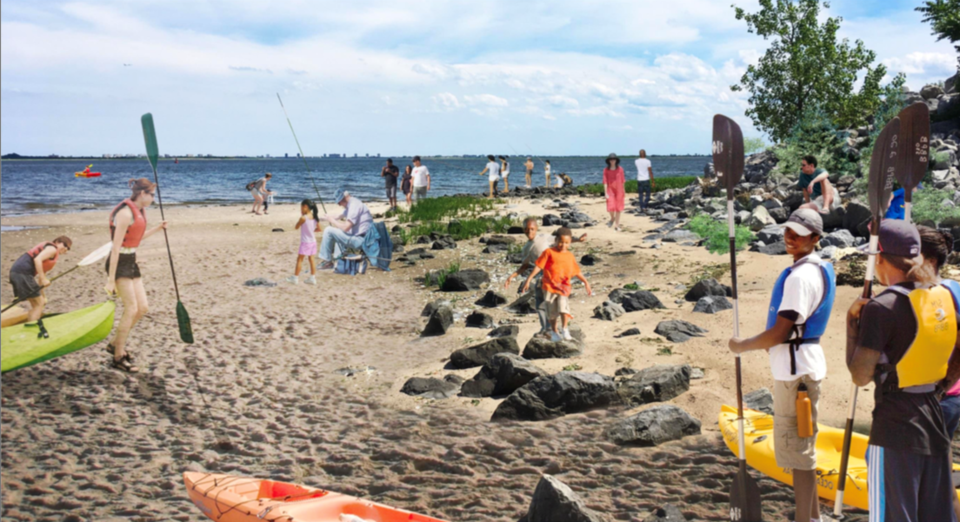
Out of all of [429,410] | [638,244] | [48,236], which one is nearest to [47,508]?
[429,410]

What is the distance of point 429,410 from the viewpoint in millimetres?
8266

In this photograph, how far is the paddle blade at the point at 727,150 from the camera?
5.27 m

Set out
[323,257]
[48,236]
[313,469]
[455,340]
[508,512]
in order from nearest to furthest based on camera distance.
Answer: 1. [508,512]
2. [313,469]
3. [455,340]
4. [323,257]
5. [48,236]

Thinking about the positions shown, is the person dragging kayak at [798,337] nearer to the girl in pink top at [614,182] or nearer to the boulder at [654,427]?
the boulder at [654,427]

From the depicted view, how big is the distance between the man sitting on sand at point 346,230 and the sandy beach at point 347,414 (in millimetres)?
910

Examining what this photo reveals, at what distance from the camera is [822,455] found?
19.9 feet

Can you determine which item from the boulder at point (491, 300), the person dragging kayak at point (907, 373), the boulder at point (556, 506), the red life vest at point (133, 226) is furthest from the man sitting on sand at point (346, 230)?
the person dragging kayak at point (907, 373)

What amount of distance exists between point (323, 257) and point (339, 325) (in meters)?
2.32

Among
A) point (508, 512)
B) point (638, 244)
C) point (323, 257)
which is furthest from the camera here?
point (638, 244)

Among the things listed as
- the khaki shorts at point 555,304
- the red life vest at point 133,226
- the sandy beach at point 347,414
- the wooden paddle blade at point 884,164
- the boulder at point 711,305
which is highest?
the wooden paddle blade at point 884,164

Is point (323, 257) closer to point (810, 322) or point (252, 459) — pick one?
point (252, 459)

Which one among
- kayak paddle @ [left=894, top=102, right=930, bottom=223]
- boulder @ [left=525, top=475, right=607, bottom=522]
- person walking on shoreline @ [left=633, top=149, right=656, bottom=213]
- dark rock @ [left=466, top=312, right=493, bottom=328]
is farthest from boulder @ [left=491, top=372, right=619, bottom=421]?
person walking on shoreline @ [left=633, top=149, right=656, bottom=213]

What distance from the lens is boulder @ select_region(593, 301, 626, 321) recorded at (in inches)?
440

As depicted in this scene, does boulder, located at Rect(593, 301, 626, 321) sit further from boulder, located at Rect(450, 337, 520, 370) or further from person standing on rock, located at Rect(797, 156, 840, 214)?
person standing on rock, located at Rect(797, 156, 840, 214)
